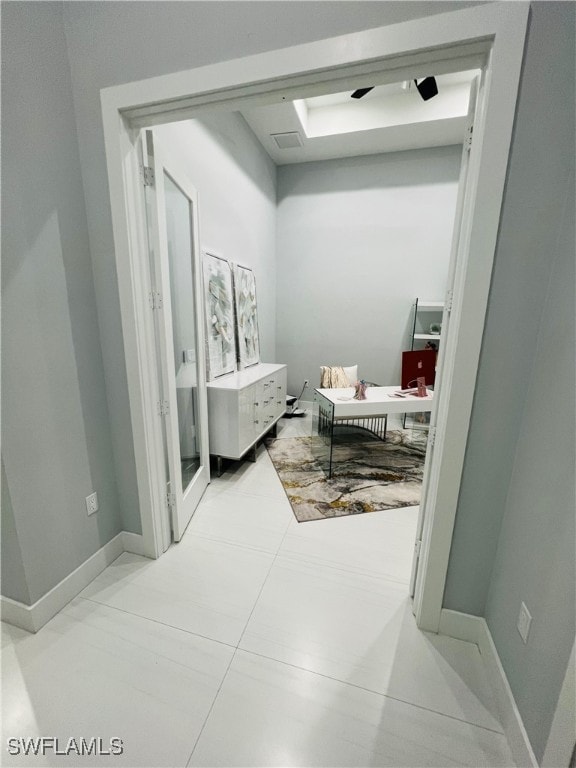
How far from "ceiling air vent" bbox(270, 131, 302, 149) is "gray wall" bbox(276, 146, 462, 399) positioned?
1.71ft

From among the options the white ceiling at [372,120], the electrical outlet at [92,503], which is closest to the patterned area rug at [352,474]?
the electrical outlet at [92,503]

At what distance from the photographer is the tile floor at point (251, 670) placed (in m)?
1.02

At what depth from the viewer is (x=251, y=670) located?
1.23 metres

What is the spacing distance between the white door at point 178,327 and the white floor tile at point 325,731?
1007 millimetres

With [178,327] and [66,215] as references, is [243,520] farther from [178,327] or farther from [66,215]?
[66,215]

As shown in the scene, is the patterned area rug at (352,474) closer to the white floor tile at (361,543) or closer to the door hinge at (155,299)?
the white floor tile at (361,543)

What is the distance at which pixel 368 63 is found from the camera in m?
1.06

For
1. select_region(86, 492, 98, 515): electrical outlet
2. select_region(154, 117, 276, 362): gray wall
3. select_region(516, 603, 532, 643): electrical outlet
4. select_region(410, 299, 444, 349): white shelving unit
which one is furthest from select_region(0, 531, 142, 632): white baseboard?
select_region(410, 299, 444, 349): white shelving unit

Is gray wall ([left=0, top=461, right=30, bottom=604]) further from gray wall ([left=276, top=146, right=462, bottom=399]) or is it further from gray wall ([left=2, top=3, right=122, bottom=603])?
gray wall ([left=276, top=146, right=462, bottom=399])

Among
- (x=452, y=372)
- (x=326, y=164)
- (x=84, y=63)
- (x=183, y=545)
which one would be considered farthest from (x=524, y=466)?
(x=326, y=164)

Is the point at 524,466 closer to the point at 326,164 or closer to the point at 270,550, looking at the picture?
the point at 270,550

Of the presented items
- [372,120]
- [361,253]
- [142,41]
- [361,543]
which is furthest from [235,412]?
[372,120]

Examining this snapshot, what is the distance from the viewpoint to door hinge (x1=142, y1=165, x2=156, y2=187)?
1479mm

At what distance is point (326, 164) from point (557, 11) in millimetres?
3746
